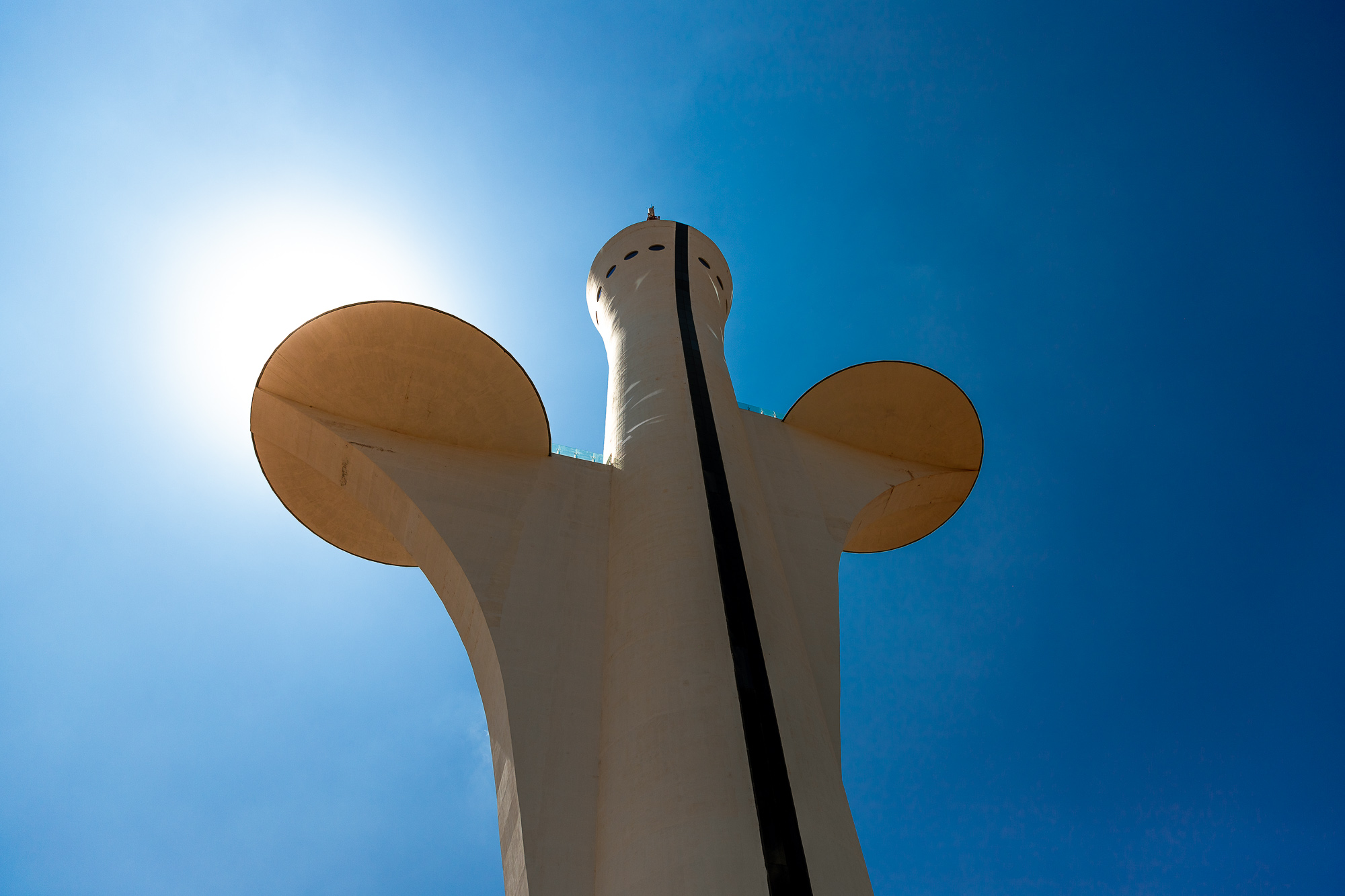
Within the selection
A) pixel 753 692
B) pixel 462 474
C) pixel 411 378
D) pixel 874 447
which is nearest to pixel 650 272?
pixel 874 447

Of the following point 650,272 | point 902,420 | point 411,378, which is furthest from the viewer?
point 650,272

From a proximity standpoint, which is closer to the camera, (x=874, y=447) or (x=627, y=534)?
(x=627, y=534)

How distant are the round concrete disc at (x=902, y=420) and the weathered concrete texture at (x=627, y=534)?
0.04m

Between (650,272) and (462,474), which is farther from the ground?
(650,272)

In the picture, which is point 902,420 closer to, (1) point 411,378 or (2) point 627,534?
(2) point 627,534

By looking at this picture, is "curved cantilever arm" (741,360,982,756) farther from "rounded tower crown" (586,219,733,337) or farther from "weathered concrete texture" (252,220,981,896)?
"rounded tower crown" (586,219,733,337)

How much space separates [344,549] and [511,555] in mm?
5672

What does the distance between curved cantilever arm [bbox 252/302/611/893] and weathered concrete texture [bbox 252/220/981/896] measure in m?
0.04

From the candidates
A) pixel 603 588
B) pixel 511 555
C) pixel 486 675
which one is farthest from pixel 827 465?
pixel 486 675

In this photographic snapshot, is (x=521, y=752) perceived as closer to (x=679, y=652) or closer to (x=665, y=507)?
(x=679, y=652)

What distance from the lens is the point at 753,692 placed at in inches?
417

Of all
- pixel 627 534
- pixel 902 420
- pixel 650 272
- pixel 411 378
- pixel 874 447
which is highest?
pixel 650 272

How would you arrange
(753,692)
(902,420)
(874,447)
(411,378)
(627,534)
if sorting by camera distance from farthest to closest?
(874,447) → (902,420) → (411,378) → (627,534) → (753,692)

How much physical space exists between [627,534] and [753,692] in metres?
3.66
